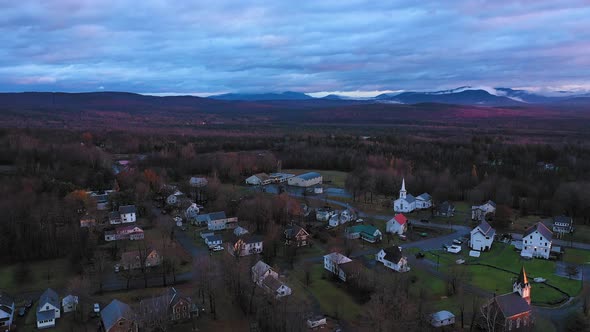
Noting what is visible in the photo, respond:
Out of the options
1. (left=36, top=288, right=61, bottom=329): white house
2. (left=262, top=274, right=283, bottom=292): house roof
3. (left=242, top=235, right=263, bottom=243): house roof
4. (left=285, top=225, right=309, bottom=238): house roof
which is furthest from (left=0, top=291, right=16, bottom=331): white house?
(left=285, top=225, right=309, bottom=238): house roof

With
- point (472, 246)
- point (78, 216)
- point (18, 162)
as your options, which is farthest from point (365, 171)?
point (18, 162)

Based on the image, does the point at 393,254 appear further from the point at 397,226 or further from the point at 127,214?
the point at 127,214

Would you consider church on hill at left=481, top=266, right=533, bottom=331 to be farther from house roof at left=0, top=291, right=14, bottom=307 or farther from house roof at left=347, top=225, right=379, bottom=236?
house roof at left=0, top=291, right=14, bottom=307

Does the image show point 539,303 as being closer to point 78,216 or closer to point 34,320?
point 34,320

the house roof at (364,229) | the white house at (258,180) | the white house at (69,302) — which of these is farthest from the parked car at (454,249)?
the white house at (258,180)

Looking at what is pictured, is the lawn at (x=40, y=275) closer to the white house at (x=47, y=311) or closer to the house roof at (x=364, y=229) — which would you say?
the white house at (x=47, y=311)

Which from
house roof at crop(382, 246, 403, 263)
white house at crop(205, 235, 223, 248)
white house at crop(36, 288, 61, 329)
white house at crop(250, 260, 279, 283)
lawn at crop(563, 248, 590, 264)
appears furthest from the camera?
white house at crop(205, 235, 223, 248)

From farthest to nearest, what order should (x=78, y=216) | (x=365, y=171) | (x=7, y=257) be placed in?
(x=365, y=171) < (x=78, y=216) < (x=7, y=257)
